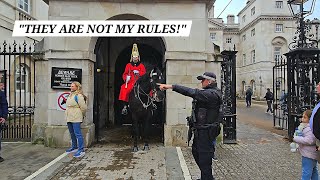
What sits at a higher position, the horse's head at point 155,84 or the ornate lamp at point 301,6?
the ornate lamp at point 301,6

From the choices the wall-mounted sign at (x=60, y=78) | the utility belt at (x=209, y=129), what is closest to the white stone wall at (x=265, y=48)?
the wall-mounted sign at (x=60, y=78)

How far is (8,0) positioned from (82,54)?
32.5ft

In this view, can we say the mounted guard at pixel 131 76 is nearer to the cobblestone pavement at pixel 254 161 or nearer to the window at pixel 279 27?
the cobblestone pavement at pixel 254 161

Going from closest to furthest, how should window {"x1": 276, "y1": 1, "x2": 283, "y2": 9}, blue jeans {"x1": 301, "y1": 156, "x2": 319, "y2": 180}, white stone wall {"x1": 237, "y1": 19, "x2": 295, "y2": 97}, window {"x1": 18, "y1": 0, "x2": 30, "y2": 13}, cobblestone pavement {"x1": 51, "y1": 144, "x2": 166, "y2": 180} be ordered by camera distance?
blue jeans {"x1": 301, "y1": 156, "x2": 319, "y2": 180}, cobblestone pavement {"x1": 51, "y1": 144, "x2": 166, "y2": 180}, window {"x1": 18, "y1": 0, "x2": 30, "y2": 13}, white stone wall {"x1": 237, "y1": 19, "x2": 295, "y2": 97}, window {"x1": 276, "y1": 1, "x2": 283, "y2": 9}

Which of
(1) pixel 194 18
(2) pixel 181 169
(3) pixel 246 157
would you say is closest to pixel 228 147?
(3) pixel 246 157

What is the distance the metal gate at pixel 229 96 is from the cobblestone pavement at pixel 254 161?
1.41 ft

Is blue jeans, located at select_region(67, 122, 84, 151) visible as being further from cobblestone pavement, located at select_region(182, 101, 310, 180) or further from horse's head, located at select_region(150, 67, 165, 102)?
cobblestone pavement, located at select_region(182, 101, 310, 180)

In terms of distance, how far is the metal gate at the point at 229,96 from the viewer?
374 inches

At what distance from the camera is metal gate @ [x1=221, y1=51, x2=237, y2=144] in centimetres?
949

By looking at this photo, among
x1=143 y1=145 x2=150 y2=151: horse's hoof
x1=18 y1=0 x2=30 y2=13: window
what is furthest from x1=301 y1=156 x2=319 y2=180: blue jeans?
x1=18 y1=0 x2=30 y2=13: window

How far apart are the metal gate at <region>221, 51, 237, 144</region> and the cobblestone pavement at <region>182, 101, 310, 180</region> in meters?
0.43

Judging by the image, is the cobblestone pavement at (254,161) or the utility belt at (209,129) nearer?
the utility belt at (209,129)

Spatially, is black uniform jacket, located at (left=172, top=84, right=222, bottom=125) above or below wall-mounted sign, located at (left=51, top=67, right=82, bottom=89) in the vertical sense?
below

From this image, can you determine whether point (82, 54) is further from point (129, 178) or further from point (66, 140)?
point (129, 178)
